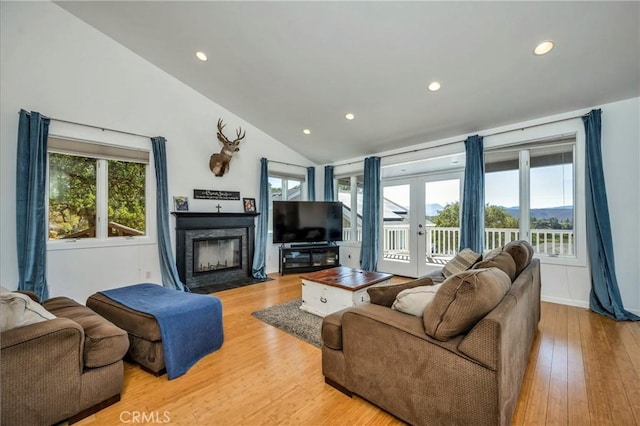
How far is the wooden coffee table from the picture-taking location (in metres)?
2.96

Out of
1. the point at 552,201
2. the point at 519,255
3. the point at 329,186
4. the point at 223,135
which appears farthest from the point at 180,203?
the point at 552,201

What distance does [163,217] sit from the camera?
412 centimetres

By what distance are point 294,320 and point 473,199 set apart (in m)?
3.16

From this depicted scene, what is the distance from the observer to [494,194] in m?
4.23

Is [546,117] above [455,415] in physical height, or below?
above

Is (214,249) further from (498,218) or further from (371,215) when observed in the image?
(498,218)

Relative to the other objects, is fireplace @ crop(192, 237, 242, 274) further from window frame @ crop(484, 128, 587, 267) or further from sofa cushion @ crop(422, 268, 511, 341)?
window frame @ crop(484, 128, 587, 267)

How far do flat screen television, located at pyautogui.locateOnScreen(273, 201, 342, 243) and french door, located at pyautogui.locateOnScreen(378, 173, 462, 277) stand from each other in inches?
40.5

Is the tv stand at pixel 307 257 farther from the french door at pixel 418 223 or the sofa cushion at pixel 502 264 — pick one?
the sofa cushion at pixel 502 264

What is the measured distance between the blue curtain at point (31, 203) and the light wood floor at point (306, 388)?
2.09 m

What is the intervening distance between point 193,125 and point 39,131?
75.5 inches

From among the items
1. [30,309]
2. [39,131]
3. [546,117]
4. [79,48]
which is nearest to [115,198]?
[39,131]

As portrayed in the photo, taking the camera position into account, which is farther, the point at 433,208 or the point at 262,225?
the point at 262,225

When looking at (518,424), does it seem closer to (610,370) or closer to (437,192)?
(610,370)
